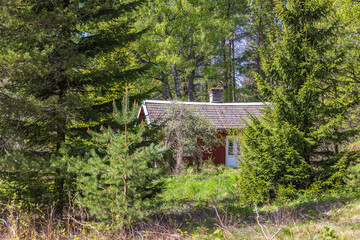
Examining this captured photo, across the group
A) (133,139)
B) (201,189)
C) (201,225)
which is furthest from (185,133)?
(133,139)

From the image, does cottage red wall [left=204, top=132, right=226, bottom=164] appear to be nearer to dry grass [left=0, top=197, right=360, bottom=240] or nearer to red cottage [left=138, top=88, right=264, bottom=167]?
red cottage [left=138, top=88, right=264, bottom=167]

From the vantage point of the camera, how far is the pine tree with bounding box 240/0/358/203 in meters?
8.91

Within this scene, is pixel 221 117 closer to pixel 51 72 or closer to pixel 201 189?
pixel 201 189

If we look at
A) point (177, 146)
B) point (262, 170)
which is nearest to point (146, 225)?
point (262, 170)

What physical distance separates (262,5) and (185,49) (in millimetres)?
8733

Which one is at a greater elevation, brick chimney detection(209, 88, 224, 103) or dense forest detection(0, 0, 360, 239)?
brick chimney detection(209, 88, 224, 103)

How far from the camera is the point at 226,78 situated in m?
31.5

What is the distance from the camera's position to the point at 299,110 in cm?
930

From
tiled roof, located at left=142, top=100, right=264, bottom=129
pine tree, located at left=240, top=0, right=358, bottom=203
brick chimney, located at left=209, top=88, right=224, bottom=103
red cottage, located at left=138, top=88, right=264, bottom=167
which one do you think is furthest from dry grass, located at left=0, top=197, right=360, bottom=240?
brick chimney, located at left=209, top=88, right=224, bottom=103

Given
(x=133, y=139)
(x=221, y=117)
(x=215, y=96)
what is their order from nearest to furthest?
1. (x=133, y=139)
2. (x=221, y=117)
3. (x=215, y=96)

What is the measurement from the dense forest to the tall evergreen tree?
3cm

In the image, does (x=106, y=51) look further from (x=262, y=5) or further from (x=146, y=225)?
(x=262, y=5)

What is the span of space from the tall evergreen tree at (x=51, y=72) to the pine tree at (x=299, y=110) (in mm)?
4679

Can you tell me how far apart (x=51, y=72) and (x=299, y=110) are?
23.8ft
